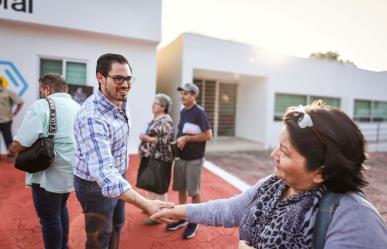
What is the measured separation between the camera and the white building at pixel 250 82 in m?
9.04

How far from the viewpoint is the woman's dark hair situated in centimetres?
105

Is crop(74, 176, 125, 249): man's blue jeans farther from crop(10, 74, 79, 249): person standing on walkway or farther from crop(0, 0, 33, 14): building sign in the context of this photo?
crop(0, 0, 33, 14): building sign

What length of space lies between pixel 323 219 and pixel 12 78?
7305 mm

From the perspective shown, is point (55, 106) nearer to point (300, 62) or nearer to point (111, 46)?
point (111, 46)

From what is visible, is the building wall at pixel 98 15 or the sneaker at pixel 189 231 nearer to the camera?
the sneaker at pixel 189 231

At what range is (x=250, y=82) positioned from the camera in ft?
36.0

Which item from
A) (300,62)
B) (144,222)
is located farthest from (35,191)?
(300,62)

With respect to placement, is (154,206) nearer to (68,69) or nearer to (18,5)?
(68,69)

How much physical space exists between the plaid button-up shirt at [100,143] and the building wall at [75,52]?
18.6ft

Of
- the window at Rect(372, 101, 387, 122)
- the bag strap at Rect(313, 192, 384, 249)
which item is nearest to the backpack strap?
the bag strap at Rect(313, 192, 384, 249)

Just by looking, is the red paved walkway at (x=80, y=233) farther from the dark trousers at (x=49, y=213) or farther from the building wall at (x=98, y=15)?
the building wall at (x=98, y=15)

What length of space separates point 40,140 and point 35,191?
46 cm

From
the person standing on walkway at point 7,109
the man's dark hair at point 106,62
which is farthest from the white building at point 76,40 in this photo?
the man's dark hair at point 106,62

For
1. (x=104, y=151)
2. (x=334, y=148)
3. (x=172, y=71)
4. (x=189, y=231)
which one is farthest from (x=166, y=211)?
(x=172, y=71)
